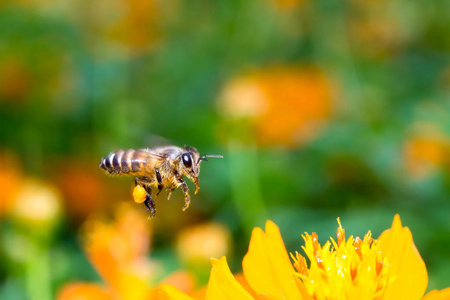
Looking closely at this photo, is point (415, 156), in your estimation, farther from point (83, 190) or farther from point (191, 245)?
point (83, 190)

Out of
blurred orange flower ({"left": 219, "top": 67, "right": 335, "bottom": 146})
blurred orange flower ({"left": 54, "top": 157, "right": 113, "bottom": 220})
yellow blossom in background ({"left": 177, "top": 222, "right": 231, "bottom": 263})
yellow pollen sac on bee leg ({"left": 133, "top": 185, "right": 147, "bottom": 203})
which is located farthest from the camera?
blurred orange flower ({"left": 219, "top": 67, "right": 335, "bottom": 146})

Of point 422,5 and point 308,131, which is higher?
point 422,5

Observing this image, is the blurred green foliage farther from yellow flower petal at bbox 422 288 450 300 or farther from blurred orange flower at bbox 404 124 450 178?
yellow flower petal at bbox 422 288 450 300

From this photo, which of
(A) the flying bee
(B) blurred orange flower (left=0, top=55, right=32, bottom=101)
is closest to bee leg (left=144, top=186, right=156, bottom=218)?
(A) the flying bee

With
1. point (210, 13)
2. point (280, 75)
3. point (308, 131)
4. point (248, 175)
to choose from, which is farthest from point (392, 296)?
point (210, 13)

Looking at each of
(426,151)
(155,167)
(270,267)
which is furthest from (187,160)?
(426,151)

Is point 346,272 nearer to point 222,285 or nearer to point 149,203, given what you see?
point 222,285

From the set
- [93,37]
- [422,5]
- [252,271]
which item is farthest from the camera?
[422,5]

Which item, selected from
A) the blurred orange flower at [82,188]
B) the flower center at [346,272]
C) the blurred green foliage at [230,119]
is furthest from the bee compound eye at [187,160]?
the blurred orange flower at [82,188]
